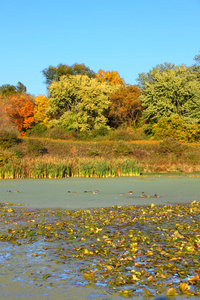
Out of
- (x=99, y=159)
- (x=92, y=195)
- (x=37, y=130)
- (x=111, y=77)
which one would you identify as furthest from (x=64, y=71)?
(x=92, y=195)

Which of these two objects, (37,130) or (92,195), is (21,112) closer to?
(37,130)

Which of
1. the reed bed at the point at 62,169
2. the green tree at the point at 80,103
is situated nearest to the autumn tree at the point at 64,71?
the green tree at the point at 80,103

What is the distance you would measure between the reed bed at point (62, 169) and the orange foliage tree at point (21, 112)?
4011 cm

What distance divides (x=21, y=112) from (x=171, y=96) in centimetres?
2324

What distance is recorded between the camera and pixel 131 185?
64.5 feet

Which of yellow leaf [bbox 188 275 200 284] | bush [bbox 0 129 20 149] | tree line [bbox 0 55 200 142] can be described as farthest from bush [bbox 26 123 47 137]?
yellow leaf [bbox 188 275 200 284]

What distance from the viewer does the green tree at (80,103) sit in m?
56.4

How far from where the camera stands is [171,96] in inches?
2114

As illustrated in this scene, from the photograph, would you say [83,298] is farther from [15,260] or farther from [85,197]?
[85,197]

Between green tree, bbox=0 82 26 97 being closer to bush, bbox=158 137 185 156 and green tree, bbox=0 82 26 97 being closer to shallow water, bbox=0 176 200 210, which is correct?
bush, bbox=158 137 185 156

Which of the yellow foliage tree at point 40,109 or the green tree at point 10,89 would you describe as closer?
the yellow foliage tree at point 40,109

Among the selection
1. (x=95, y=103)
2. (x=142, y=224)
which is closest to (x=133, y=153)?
(x=95, y=103)

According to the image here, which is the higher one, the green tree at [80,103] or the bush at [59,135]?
the green tree at [80,103]

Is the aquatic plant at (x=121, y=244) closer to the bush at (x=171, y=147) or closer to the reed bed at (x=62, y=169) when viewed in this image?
the reed bed at (x=62, y=169)
